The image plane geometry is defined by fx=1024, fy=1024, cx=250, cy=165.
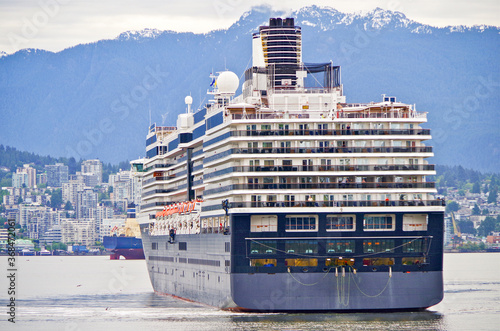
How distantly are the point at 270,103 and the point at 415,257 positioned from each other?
1605cm

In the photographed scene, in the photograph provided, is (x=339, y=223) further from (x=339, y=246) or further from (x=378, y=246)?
(x=378, y=246)

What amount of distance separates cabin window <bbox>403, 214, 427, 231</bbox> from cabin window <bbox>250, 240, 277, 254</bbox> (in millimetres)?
8949

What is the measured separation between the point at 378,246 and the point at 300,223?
17.6 ft

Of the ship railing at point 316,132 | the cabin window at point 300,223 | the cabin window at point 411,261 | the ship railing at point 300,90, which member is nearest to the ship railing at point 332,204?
the cabin window at point 300,223

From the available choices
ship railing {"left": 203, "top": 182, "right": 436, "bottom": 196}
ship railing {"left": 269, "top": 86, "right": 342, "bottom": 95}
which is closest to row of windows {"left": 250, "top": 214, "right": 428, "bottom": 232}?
ship railing {"left": 203, "top": 182, "right": 436, "bottom": 196}

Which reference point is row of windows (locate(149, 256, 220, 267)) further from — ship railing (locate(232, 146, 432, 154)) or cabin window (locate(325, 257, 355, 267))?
ship railing (locate(232, 146, 432, 154))

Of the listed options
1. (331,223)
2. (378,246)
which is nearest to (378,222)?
(378,246)

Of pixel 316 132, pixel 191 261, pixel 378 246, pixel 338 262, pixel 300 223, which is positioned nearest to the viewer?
pixel 338 262

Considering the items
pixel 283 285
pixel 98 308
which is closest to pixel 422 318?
pixel 283 285

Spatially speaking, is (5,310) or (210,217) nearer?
(210,217)

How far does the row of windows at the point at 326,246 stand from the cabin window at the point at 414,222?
115cm

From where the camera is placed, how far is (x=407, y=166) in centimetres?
7006

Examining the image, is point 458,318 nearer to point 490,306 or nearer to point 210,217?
point 490,306

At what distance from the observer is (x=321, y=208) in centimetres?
6794
